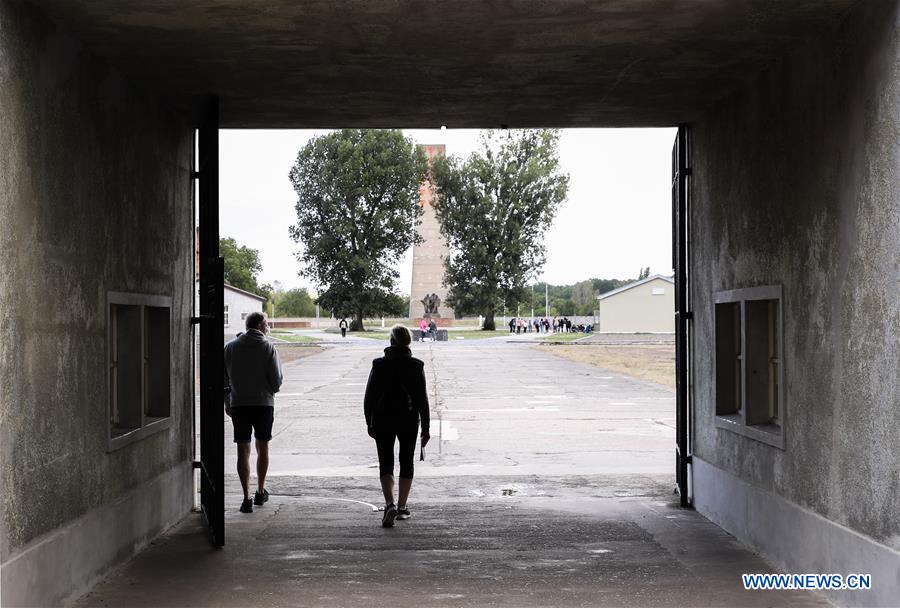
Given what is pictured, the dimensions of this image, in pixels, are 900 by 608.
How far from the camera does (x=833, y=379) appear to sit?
6.97m

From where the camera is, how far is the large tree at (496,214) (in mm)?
83062

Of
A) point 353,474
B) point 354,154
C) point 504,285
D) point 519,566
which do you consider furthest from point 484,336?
point 519,566

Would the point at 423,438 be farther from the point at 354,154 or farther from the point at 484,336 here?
the point at 354,154

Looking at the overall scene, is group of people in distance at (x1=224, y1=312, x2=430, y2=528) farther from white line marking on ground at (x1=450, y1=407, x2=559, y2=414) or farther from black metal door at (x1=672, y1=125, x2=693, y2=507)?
white line marking on ground at (x1=450, y1=407, x2=559, y2=414)

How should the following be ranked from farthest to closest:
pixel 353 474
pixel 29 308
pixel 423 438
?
pixel 353 474 < pixel 423 438 < pixel 29 308

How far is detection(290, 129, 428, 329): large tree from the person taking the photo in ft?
264

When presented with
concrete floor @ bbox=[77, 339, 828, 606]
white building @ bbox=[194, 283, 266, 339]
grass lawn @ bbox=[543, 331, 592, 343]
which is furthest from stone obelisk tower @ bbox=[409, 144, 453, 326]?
concrete floor @ bbox=[77, 339, 828, 606]

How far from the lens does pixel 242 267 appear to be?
4380 inches

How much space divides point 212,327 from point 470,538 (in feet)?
9.66

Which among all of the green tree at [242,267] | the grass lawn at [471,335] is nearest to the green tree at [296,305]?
the green tree at [242,267]

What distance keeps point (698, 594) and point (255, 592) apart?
311 cm

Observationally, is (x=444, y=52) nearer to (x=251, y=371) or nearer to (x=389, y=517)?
(x=251, y=371)

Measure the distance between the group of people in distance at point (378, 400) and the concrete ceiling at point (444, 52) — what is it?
223 cm

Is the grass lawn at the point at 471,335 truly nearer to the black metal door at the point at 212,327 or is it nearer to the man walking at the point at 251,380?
the man walking at the point at 251,380
